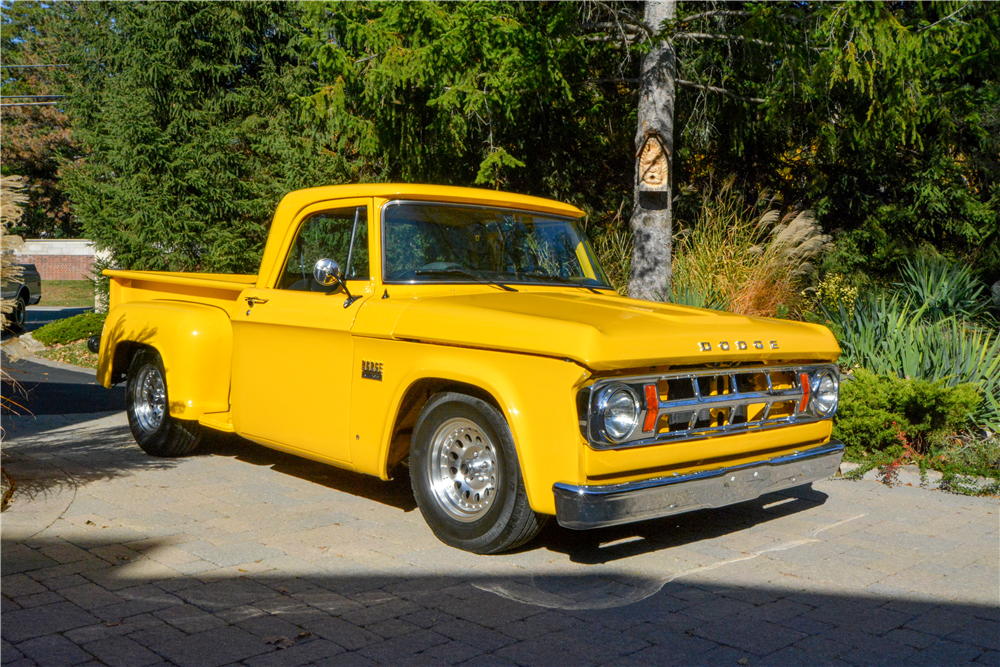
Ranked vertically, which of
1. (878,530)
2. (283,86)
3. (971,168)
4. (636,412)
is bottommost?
(878,530)

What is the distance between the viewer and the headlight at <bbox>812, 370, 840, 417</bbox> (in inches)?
205

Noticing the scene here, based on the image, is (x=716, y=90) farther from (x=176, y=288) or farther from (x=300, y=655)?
(x=300, y=655)

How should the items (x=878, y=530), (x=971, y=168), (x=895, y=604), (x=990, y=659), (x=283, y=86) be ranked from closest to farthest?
(x=990, y=659)
(x=895, y=604)
(x=878, y=530)
(x=971, y=168)
(x=283, y=86)

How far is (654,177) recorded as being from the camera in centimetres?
937

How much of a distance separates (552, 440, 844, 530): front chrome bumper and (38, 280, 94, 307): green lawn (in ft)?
100

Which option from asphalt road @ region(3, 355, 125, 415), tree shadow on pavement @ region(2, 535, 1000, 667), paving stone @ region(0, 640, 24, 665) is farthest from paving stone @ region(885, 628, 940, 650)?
asphalt road @ region(3, 355, 125, 415)

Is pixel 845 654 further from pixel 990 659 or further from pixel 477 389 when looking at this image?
pixel 477 389

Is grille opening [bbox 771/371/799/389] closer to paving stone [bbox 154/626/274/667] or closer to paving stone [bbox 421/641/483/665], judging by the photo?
paving stone [bbox 421/641/483/665]

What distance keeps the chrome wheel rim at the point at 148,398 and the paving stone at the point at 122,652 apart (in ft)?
12.1

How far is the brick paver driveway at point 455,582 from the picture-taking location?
3.51m

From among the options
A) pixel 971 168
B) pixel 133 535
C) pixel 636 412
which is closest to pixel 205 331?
pixel 133 535

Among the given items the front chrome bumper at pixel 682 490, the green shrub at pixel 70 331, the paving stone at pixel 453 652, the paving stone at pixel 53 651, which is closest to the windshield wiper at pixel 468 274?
the front chrome bumper at pixel 682 490

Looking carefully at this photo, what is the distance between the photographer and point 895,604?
13.5 feet

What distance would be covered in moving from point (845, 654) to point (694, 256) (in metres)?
6.96
